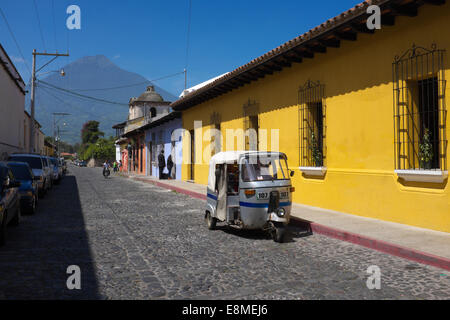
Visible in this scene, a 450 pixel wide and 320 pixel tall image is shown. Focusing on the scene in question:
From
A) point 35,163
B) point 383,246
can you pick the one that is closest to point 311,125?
point 383,246

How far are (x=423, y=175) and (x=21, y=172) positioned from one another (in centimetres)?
1070

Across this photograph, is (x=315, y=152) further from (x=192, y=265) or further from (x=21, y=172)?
(x=21, y=172)

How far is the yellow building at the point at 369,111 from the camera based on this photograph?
7832 millimetres

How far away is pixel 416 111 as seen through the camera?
8.54 m

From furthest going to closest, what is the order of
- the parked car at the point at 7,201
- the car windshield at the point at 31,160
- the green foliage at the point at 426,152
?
the car windshield at the point at 31,160 → the green foliage at the point at 426,152 → the parked car at the point at 7,201

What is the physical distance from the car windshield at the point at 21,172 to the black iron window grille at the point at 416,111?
996 cm

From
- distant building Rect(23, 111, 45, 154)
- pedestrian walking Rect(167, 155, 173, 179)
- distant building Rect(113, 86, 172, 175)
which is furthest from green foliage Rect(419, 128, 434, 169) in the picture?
distant building Rect(23, 111, 45, 154)

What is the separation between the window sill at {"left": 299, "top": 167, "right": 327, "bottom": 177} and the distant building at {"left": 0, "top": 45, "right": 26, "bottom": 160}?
62.1ft

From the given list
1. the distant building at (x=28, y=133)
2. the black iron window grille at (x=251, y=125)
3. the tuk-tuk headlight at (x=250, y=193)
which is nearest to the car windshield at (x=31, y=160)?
the black iron window grille at (x=251, y=125)

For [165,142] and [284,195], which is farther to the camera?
[165,142]

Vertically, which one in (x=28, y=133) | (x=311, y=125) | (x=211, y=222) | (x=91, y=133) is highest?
(x=91, y=133)

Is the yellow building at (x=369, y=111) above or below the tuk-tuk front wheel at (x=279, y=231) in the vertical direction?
above

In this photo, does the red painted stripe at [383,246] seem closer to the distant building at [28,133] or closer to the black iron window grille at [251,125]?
the black iron window grille at [251,125]
